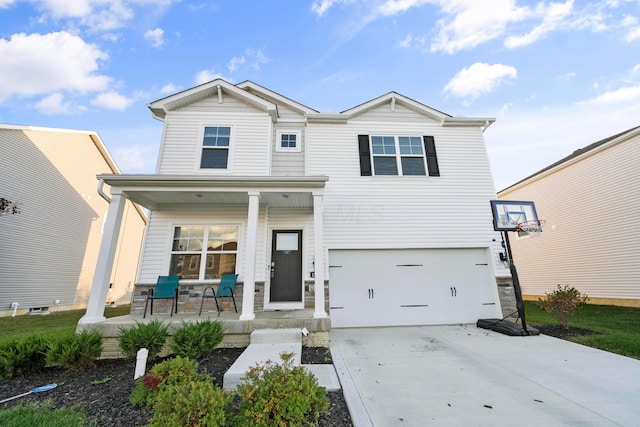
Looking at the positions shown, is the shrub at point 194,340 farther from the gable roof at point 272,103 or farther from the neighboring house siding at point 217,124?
the gable roof at point 272,103

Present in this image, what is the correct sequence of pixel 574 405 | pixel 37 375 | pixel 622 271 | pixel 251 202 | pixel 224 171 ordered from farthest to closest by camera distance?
pixel 622 271
pixel 224 171
pixel 251 202
pixel 37 375
pixel 574 405

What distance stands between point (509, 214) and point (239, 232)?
6532 mm

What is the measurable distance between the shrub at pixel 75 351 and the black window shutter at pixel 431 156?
7.91m

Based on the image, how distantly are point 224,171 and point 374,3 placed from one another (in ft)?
21.0

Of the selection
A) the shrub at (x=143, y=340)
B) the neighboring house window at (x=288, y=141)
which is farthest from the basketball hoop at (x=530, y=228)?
the shrub at (x=143, y=340)

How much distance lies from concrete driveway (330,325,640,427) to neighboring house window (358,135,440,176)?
4.31m

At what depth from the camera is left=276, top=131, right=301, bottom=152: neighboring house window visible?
7145mm

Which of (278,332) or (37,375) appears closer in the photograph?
(37,375)

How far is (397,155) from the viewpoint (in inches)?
287

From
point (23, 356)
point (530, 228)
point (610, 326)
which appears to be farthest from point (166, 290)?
point (610, 326)

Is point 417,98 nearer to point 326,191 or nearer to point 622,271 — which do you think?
point 326,191

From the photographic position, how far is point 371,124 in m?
7.52

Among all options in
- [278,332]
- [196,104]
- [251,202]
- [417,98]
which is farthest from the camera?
[417,98]

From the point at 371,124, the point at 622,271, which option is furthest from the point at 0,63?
the point at 622,271
